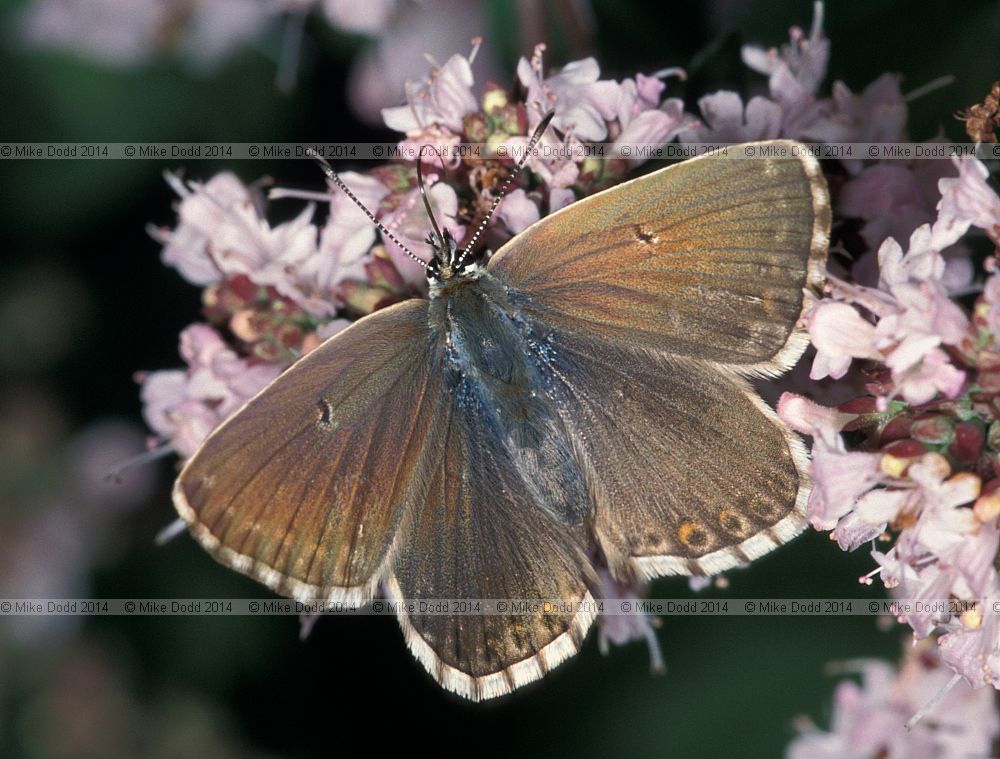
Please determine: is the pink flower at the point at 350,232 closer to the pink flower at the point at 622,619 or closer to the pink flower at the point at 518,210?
the pink flower at the point at 518,210

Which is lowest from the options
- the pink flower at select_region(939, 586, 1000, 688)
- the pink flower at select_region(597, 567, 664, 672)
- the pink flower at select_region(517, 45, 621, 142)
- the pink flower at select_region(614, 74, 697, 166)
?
the pink flower at select_region(939, 586, 1000, 688)

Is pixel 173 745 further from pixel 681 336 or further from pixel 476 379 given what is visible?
pixel 681 336

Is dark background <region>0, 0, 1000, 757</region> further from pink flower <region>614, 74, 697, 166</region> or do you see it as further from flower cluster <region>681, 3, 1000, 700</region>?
flower cluster <region>681, 3, 1000, 700</region>

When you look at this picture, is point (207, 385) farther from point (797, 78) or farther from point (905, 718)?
point (905, 718)

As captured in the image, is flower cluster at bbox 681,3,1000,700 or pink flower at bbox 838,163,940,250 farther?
pink flower at bbox 838,163,940,250

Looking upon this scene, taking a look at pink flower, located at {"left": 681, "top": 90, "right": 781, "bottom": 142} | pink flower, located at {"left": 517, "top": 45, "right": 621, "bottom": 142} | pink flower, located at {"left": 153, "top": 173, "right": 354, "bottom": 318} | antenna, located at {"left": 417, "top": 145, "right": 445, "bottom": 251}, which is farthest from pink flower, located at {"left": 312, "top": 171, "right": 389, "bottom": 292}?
pink flower, located at {"left": 681, "top": 90, "right": 781, "bottom": 142}

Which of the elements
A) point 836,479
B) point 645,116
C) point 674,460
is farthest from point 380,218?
point 836,479
